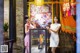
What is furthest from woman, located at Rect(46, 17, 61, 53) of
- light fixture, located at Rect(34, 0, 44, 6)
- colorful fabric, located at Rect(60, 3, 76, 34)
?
light fixture, located at Rect(34, 0, 44, 6)

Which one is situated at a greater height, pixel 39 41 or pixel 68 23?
pixel 68 23

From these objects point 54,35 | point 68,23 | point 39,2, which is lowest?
point 54,35

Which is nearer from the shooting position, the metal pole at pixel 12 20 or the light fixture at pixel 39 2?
the light fixture at pixel 39 2

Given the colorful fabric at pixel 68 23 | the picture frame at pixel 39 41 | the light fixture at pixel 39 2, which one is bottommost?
the picture frame at pixel 39 41

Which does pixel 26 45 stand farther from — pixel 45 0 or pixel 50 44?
pixel 45 0

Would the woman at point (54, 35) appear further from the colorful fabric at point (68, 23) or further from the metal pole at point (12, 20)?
the metal pole at point (12, 20)

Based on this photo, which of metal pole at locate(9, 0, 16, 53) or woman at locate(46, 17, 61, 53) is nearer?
woman at locate(46, 17, 61, 53)

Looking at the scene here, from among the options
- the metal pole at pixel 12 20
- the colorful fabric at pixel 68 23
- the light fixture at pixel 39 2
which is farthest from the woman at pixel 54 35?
the metal pole at pixel 12 20

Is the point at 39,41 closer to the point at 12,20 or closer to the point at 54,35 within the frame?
the point at 54,35

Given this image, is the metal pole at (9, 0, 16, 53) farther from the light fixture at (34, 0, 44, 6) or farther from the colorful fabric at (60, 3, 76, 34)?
the colorful fabric at (60, 3, 76, 34)

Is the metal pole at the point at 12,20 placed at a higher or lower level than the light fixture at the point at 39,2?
lower

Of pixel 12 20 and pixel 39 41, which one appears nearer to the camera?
pixel 39 41

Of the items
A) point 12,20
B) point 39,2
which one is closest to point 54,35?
point 39,2

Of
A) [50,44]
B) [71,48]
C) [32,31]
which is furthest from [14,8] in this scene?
[71,48]
